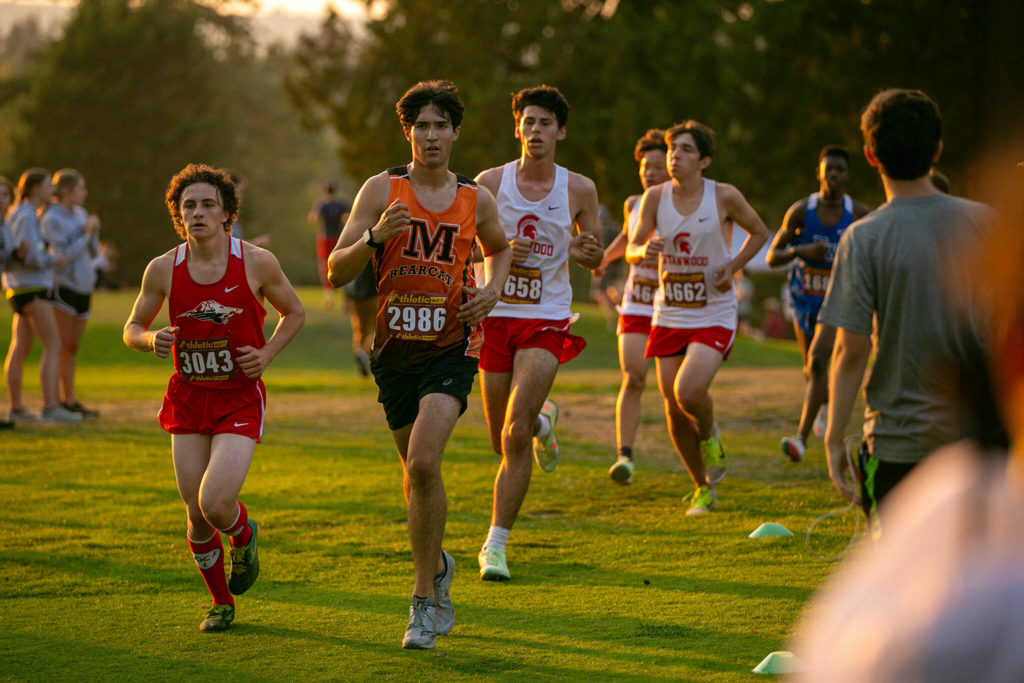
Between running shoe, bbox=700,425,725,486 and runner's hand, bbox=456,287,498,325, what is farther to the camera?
running shoe, bbox=700,425,725,486

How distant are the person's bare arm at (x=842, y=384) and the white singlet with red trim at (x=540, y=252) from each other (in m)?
3.19

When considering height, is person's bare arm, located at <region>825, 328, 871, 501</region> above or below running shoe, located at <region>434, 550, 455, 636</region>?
above

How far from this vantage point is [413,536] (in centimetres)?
556

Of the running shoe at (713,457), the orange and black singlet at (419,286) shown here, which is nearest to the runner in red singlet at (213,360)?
the orange and black singlet at (419,286)

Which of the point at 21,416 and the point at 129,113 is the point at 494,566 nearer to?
the point at 21,416

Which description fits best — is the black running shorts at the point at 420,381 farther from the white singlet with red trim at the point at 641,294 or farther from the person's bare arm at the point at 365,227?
the white singlet with red trim at the point at 641,294

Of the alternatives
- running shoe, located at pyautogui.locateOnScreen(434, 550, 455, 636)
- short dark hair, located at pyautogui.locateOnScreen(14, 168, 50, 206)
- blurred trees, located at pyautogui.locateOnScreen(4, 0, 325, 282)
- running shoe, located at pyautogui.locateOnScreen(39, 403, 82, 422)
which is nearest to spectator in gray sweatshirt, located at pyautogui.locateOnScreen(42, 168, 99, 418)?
short dark hair, located at pyautogui.locateOnScreen(14, 168, 50, 206)

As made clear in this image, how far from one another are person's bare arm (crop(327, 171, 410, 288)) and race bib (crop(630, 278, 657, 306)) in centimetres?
432

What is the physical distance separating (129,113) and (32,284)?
126 ft

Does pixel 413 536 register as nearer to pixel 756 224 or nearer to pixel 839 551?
pixel 839 551

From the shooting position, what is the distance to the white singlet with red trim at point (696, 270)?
8.58 m

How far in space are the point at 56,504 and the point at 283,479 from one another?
1902 mm

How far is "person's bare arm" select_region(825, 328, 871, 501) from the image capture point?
13.3 feet

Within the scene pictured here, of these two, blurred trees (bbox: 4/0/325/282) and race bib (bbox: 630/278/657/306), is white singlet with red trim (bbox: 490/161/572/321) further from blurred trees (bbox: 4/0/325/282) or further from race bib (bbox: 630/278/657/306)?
blurred trees (bbox: 4/0/325/282)
